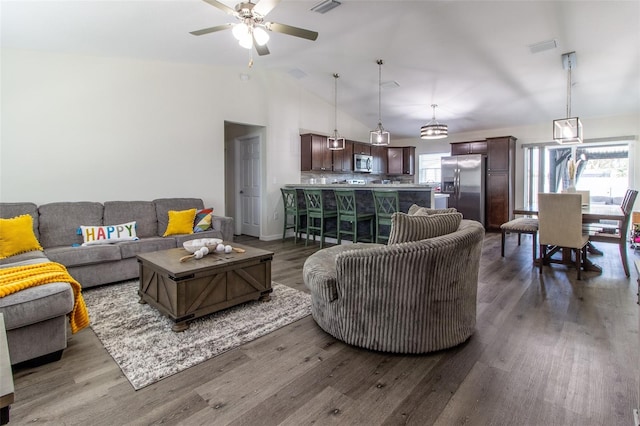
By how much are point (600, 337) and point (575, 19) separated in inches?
130

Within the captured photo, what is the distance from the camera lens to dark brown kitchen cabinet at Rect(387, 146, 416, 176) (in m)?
8.64

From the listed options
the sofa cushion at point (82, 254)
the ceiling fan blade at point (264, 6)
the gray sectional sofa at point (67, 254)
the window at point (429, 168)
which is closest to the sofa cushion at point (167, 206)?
the gray sectional sofa at point (67, 254)

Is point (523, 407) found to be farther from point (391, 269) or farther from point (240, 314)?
point (240, 314)

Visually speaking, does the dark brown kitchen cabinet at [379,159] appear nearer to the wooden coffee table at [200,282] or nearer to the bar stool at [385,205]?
the bar stool at [385,205]

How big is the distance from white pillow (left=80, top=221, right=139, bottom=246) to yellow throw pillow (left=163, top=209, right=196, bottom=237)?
0.43 metres

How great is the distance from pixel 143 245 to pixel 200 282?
1.63 meters

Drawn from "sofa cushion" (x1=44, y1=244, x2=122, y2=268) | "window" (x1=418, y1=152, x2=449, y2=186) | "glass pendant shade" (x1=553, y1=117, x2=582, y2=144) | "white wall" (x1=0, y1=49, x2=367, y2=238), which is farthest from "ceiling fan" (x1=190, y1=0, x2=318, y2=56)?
"window" (x1=418, y1=152, x2=449, y2=186)

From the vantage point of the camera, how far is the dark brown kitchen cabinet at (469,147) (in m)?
7.29

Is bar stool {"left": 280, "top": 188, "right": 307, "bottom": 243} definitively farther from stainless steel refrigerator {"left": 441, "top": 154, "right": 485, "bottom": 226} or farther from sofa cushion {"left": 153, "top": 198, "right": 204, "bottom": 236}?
stainless steel refrigerator {"left": 441, "top": 154, "right": 485, "bottom": 226}

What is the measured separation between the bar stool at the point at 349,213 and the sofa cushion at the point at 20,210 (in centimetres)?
382

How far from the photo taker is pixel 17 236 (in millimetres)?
3191

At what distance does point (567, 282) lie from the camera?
3539 mm

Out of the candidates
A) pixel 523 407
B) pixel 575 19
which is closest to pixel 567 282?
pixel 523 407

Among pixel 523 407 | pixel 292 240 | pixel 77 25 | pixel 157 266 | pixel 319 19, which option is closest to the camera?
pixel 523 407
